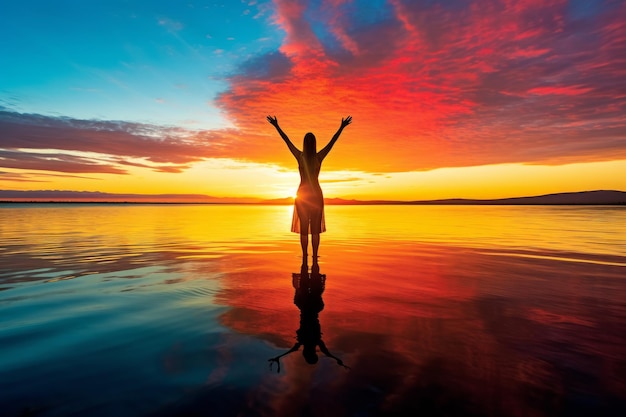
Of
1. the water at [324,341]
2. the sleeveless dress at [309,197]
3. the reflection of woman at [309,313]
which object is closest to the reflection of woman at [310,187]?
the sleeveless dress at [309,197]

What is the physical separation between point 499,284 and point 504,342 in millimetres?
3934

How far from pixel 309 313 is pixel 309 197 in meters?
4.02

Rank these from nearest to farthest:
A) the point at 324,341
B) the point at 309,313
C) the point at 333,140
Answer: the point at 324,341, the point at 309,313, the point at 333,140

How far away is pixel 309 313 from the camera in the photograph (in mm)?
5828

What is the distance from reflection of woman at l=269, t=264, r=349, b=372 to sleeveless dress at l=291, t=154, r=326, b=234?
117 cm

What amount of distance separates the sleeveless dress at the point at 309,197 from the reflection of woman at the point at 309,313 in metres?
1.17

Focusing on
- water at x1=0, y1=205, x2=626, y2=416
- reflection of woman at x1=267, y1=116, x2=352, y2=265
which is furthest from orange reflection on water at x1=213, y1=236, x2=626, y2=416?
reflection of woman at x1=267, y1=116, x2=352, y2=265

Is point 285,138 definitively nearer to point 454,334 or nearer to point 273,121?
point 273,121

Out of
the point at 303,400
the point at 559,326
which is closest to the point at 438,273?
the point at 559,326

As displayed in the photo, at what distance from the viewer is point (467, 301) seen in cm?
→ 655

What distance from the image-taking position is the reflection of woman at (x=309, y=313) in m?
4.17

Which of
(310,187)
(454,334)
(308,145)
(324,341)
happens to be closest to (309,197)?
(310,187)

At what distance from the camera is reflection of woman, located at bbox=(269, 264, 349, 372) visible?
417 cm

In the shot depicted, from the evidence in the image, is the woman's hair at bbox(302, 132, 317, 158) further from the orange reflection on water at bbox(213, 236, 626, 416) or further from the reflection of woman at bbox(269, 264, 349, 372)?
the orange reflection on water at bbox(213, 236, 626, 416)
